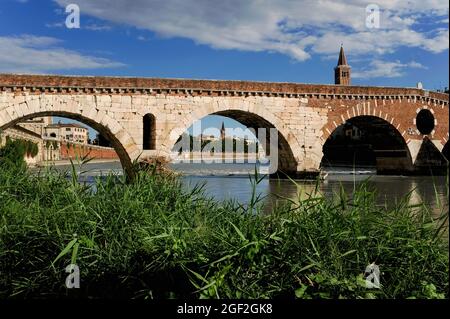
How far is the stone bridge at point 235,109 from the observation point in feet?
63.0

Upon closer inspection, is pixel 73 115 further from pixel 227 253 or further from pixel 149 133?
pixel 227 253

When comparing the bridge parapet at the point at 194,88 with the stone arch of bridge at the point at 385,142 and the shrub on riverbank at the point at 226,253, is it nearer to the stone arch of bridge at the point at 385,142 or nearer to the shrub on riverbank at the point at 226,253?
the stone arch of bridge at the point at 385,142

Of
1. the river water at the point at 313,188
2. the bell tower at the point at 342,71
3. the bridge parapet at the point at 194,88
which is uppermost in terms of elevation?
the bell tower at the point at 342,71

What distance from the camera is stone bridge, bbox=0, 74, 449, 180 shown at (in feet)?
63.0

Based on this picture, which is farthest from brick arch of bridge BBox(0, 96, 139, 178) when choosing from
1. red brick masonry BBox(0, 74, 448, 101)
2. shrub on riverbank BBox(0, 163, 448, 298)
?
shrub on riverbank BBox(0, 163, 448, 298)

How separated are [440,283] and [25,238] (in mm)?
3598

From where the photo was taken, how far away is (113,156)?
78.5 meters

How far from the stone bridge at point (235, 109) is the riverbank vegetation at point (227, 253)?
12.5m

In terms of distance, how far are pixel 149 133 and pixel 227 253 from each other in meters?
18.1

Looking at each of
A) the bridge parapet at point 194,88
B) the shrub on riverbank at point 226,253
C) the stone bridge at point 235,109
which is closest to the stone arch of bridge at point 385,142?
the stone bridge at point 235,109

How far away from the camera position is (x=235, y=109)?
73.6ft
